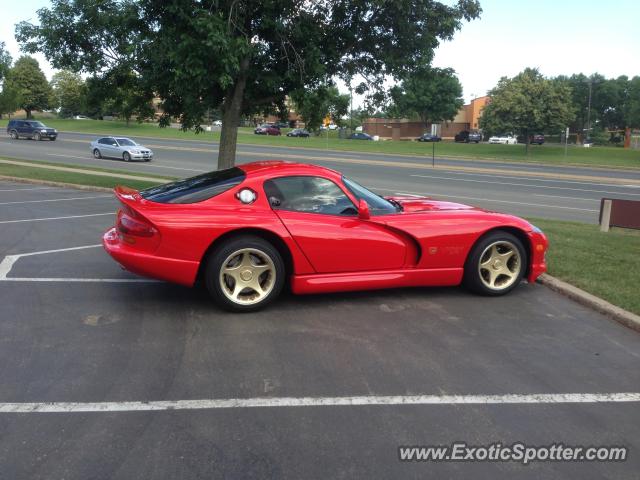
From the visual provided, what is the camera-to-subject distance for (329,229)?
17.5 feet

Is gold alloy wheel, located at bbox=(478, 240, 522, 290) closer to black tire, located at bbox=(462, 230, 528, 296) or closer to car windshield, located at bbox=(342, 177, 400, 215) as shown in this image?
black tire, located at bbox=(462, 230, 528, 296)

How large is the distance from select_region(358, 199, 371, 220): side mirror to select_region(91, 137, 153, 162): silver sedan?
87.9 ft

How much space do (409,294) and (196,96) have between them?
743 cm

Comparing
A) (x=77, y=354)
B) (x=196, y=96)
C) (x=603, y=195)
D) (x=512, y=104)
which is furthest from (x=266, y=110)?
(x=512, y=104)

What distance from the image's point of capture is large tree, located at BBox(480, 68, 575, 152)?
46938 millimetres

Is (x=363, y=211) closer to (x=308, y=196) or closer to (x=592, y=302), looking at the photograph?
(x=308, y=196)

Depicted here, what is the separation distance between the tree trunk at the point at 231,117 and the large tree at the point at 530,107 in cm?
3914

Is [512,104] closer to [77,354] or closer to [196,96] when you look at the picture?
[196,96]

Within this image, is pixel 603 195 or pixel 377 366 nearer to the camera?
pixel 377 366

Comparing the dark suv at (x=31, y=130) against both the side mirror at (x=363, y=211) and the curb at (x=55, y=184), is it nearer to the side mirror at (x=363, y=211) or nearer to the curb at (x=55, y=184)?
the curb at (x=55, y=184)

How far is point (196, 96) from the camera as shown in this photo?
11.6m

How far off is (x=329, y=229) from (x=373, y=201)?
718 mm

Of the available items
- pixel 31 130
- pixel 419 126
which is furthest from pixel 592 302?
pixel 419 126

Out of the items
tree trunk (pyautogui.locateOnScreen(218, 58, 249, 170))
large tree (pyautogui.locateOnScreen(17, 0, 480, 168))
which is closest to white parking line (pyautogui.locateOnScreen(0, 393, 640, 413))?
large tree (pyautogui.locateOnScreen(17, 0, 480, 168))
